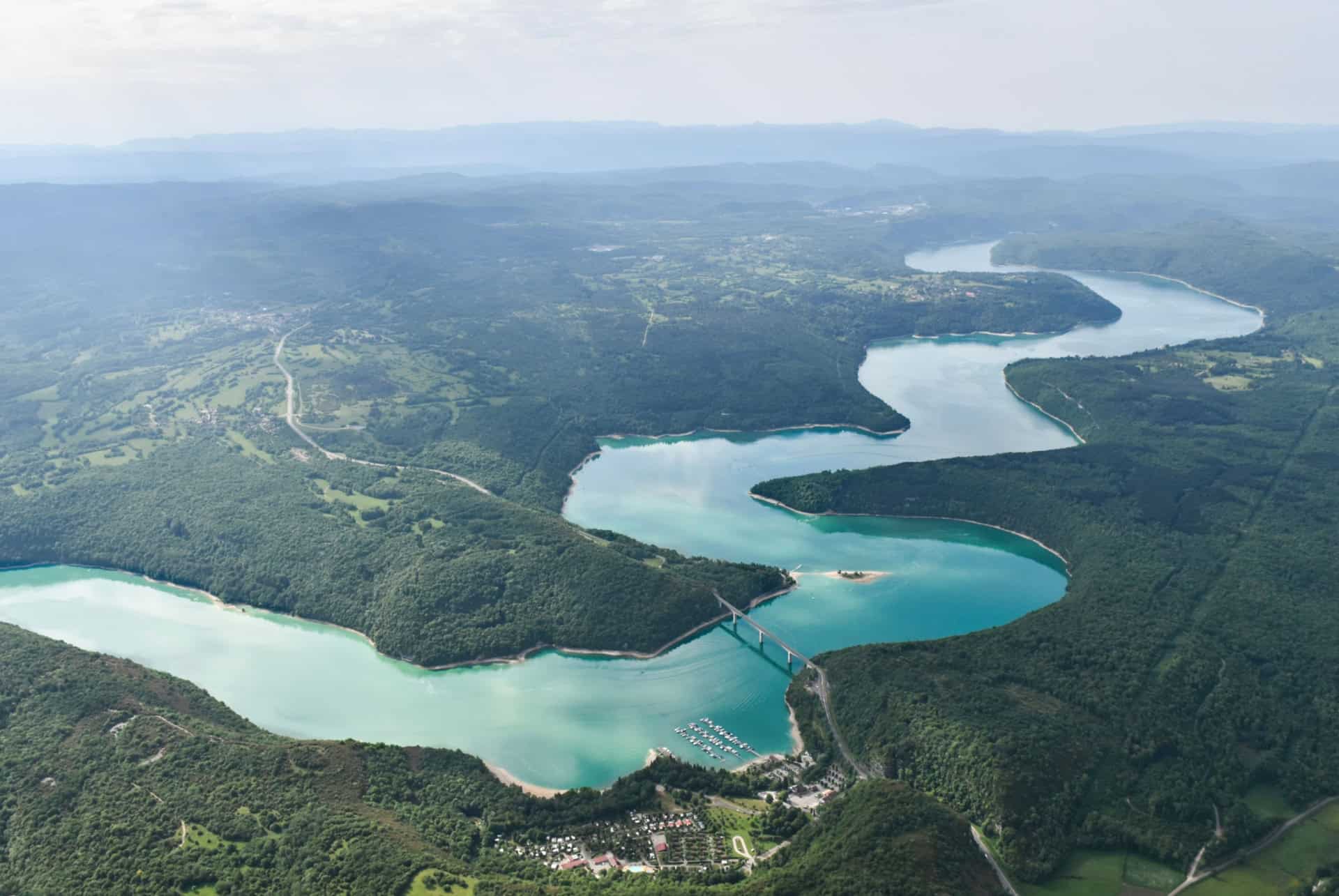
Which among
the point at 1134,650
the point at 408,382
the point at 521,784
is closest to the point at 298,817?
the point at 521,784

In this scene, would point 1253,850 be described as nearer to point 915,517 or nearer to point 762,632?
point 762,632

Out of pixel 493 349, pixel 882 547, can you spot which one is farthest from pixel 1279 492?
pixel 493 349

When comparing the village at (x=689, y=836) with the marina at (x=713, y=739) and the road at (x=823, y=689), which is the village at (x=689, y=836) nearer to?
the road at (x=823, y=689)

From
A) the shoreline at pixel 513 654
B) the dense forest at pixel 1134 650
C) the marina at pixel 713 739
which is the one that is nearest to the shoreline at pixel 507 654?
the shoreline at pixel 513 654

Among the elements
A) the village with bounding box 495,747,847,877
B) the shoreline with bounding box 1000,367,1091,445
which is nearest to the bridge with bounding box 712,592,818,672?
the village with bounding box 495,747,847,877

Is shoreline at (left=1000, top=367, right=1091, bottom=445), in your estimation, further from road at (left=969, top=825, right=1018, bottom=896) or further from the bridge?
road at (left=969, top=825, right=1018, bottom=896)
